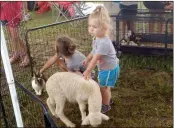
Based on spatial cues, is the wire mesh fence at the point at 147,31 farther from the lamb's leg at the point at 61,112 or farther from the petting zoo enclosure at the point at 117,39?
the lamb's leg at the point at 61,112

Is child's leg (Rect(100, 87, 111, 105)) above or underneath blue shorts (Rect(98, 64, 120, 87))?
underneath

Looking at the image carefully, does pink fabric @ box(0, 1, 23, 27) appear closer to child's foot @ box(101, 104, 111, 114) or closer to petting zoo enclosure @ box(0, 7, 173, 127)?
petting zoo enclosure @ box(0, 7, 173, 127)

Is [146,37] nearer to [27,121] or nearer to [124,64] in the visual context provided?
[124,64]

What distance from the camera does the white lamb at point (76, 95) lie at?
231 cm

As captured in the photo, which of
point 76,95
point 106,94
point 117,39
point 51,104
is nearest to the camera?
point 76,95

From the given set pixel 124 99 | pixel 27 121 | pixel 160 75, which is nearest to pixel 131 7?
pixel 160 75

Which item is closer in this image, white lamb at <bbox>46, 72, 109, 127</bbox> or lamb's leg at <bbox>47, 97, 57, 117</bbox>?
white lamb at <bbox>46, 72, 109, 127</bbox>

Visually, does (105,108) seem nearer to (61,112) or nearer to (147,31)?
(61,112)

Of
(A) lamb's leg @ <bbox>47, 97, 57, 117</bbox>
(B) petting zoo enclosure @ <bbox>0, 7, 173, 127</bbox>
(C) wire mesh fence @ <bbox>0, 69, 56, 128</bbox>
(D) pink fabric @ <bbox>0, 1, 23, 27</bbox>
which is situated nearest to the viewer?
(C) wire mesh fence @ <bbox>0, 69, 56, 128</bbox>

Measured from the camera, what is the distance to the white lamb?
Answer: 2307mm

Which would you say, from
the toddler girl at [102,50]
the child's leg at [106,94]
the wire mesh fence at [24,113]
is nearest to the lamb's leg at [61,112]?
the wire mesh fence at [24,113]

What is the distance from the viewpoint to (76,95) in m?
2.46

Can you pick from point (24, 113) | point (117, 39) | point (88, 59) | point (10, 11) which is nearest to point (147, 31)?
point (117, 39)

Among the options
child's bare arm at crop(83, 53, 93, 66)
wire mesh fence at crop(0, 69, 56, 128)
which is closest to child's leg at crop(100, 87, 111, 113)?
child's bare arm at crop(83, 53, 93, 66)
